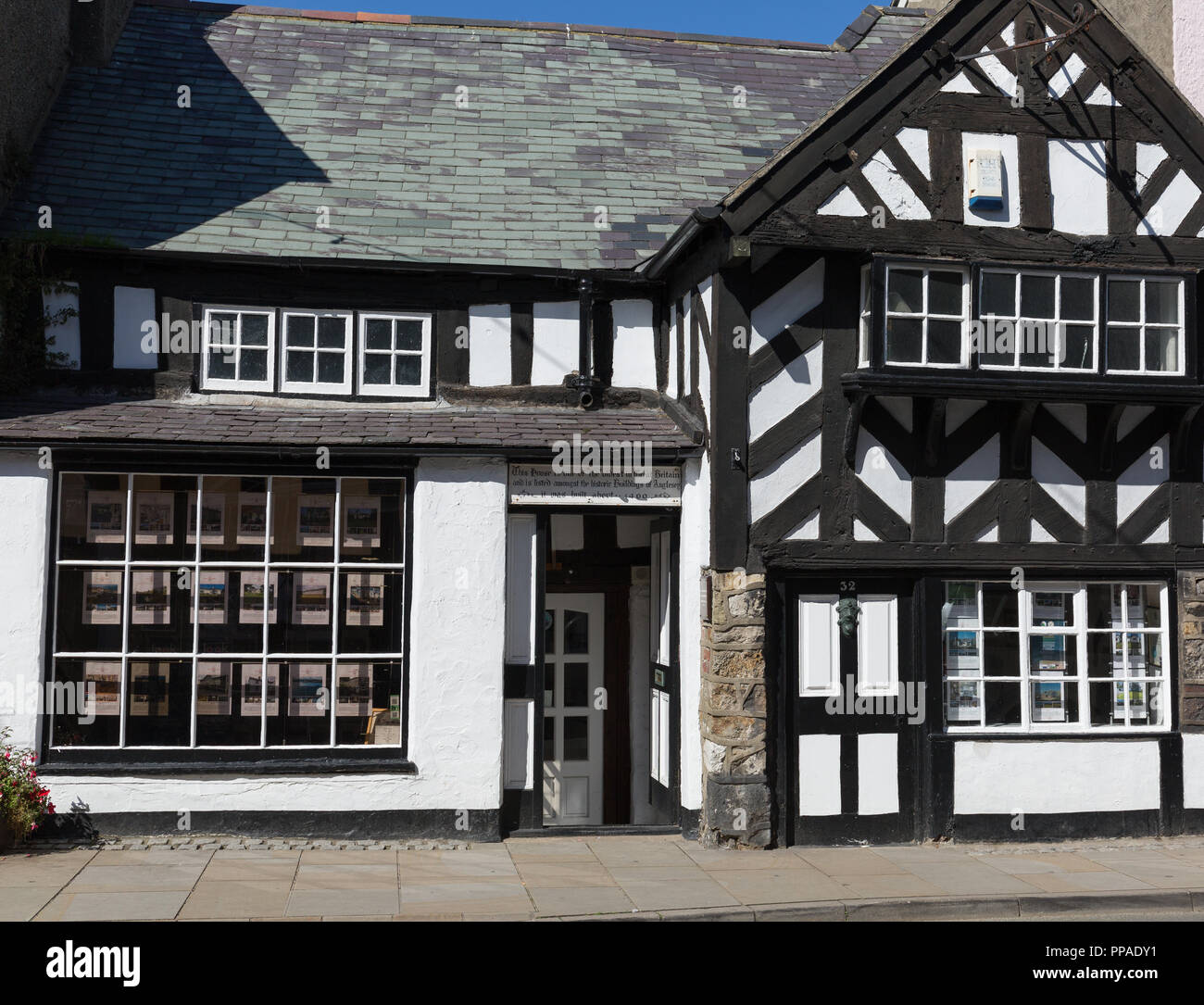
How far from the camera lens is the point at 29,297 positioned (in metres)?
9.93

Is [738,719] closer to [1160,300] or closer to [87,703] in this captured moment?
[1160,300]

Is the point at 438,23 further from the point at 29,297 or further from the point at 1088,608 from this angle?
the point at 1088,608

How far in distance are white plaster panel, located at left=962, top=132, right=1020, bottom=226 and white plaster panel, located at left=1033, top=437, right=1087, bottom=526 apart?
74.6 inches

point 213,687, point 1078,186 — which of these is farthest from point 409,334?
point 1078,186

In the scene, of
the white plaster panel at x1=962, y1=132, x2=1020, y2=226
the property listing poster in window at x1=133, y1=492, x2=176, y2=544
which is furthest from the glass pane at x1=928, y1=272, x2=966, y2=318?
the property listing poster in window at x1=133, y1=492, x2=176, y2=544

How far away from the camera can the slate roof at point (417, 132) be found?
10797 mm

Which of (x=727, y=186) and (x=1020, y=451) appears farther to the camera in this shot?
(x=727, y=186)

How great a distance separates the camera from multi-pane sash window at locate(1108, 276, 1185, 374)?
9.82m

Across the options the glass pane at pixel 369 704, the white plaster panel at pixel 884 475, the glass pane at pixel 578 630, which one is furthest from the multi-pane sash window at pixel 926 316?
the glass pane at pixel 369 704

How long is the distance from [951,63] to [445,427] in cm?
527

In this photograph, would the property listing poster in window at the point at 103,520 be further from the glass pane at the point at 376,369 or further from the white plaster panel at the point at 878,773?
the white plaster panel at the point at 878,773

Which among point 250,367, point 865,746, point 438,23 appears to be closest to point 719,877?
point 865,746

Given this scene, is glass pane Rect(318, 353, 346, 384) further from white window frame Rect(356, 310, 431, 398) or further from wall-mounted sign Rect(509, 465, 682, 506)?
wall-mounted sign Rect(509, 465, 682, 506)

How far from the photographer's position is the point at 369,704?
32.2 feet
